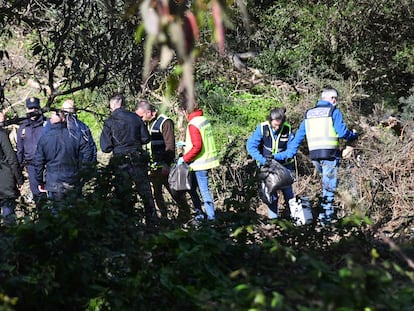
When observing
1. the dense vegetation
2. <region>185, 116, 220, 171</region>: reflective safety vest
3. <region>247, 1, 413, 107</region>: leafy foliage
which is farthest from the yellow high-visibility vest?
<region>247, 1, 413, 107</region>: leafy foliage

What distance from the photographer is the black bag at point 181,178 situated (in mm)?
9297

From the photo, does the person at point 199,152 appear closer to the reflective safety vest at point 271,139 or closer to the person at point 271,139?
the person at point 271,139

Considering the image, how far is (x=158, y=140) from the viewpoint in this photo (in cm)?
950

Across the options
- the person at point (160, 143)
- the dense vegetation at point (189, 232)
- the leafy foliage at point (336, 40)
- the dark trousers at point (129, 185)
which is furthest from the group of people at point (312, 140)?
the leafy foliage at point (336, 40)

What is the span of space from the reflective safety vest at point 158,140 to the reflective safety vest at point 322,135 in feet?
5.78

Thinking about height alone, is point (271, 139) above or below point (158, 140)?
below

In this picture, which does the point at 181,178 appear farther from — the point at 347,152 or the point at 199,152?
the point at 347,152

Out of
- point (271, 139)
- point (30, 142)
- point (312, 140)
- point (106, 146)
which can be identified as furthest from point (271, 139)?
point (30, 142)

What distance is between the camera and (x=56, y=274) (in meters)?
4.29

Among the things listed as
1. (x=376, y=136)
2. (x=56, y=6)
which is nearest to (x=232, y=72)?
(x=376, y=136)

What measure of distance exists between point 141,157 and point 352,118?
7746 millimetres

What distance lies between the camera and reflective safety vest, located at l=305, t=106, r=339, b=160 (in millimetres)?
9305

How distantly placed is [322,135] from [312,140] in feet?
0.44

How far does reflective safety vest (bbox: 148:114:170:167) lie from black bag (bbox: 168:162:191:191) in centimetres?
26
